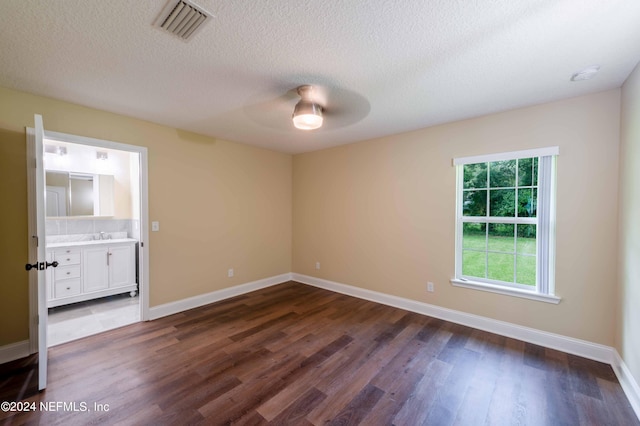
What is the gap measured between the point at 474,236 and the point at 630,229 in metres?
1.26

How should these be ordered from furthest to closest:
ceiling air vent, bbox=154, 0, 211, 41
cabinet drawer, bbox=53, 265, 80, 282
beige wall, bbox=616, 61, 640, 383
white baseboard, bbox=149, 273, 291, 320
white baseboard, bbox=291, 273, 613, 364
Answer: cabinet drawer, bbox=53, 265, 80, 282
white baseboard, bbox=149, 273, 291, 320
white baseboard, bbox=291, 273, 613, 364
beige wall, bbox=616, 61, 640, 383
ceiling air vent, bbox=154, 0, 211, 41

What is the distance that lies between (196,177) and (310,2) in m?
2.95

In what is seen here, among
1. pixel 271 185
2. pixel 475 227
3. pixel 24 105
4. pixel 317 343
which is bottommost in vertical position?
pixel 317 343

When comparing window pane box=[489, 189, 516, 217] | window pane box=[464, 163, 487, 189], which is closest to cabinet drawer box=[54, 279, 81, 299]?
window pane box=[464, 163, 487, 189]

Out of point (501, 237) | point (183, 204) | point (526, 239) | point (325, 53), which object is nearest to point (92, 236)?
point (183, 204)

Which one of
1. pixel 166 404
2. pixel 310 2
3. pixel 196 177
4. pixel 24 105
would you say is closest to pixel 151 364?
pixel 166 404

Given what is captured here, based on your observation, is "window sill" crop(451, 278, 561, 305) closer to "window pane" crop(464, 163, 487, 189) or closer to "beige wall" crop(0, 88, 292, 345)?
"window pane" crop(464, 163, 487, 189)

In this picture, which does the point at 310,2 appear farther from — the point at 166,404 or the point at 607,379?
the point at 607,379

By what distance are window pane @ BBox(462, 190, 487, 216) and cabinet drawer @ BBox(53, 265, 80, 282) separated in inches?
209

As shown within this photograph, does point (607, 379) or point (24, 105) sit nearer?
point (607, 379)

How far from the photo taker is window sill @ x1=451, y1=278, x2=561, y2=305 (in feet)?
8.54

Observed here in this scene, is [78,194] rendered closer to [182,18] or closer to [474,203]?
[182,18]

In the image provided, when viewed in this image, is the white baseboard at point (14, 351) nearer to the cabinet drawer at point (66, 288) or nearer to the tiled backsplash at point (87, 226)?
the cabinet drawer at point (66, 288)

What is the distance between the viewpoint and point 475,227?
3139mm
